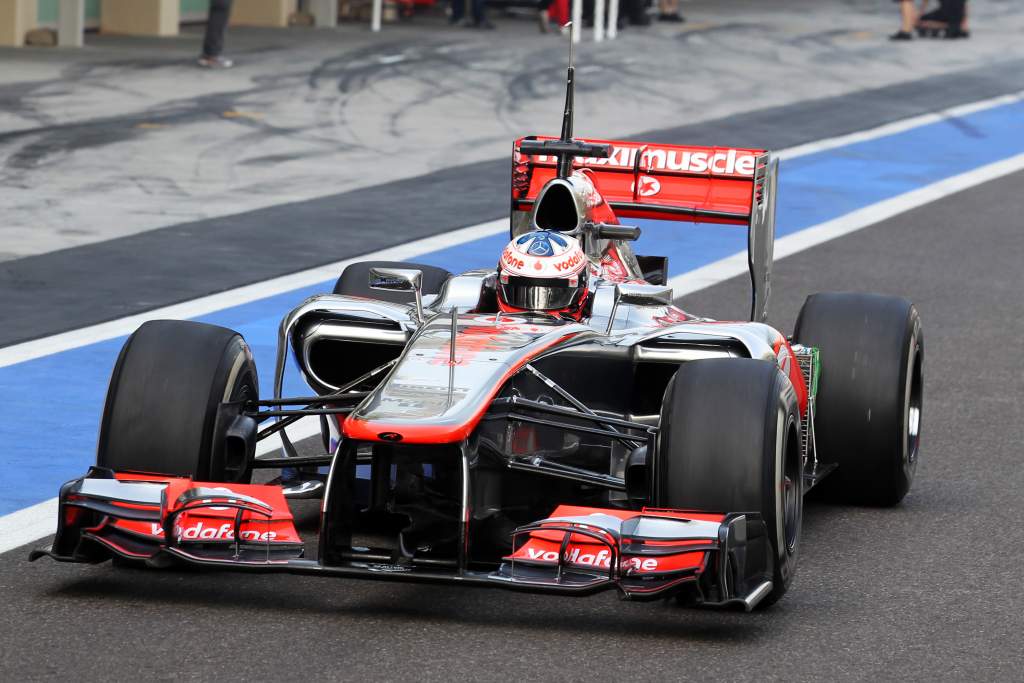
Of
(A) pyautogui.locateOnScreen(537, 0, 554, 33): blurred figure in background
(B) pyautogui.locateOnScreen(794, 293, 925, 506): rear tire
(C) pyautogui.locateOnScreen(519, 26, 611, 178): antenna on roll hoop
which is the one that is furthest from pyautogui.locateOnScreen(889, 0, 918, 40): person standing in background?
(B) pyautogui.locateOnScreen(794, 293, 925, 506): rear tire

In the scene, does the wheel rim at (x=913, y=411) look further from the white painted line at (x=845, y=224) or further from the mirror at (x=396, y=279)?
the white painted line at (x=845, y=224)

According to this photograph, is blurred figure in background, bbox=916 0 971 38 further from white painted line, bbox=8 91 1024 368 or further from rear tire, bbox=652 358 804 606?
rear tire, bbox=652 358 804 606

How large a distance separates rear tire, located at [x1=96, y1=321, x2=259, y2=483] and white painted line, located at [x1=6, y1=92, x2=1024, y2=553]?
0.71m

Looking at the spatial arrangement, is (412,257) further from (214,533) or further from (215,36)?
(215,36)

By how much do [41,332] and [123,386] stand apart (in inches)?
173

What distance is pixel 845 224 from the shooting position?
16938 millimetres

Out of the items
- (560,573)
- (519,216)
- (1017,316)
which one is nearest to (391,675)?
(560,573)

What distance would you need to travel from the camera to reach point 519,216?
30.7ft

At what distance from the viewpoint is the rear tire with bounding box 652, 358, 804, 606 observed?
648 cm

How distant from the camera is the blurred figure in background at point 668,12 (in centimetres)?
3362

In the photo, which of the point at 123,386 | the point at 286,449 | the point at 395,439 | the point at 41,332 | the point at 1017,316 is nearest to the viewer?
the point at 395,439

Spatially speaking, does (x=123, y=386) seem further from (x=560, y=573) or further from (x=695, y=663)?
(x=695, y=663)

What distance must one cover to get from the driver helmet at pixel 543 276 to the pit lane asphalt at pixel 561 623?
1.19 meters

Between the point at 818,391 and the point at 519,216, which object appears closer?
the point at 818,391
